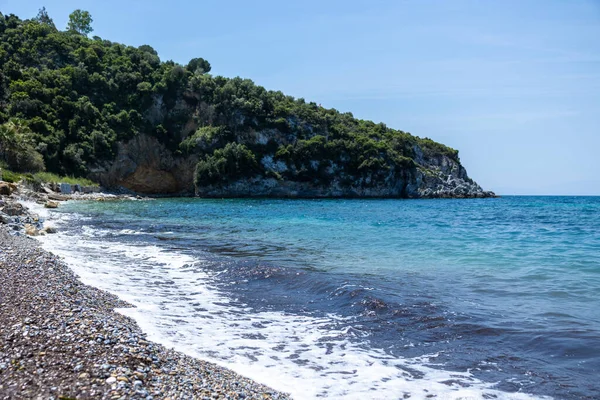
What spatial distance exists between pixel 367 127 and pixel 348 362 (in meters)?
94.0

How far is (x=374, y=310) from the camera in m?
9.29

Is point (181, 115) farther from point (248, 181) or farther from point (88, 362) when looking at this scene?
point (88, 362)

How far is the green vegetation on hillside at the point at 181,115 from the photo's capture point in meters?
71.5

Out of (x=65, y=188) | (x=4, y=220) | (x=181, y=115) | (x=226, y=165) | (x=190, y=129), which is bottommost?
(x=4, y=220)

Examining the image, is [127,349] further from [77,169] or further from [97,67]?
[97,67]

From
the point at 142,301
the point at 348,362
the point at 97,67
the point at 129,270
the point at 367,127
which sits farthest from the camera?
the point at 367,127

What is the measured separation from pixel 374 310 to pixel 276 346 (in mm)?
2902

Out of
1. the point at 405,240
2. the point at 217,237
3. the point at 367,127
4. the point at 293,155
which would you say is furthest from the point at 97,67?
the point at 405,240

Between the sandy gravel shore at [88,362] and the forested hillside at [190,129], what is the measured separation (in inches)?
2715

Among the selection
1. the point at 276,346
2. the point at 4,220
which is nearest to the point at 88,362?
the point at 276,346

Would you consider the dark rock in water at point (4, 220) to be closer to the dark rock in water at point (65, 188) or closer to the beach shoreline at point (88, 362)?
the beach shoreline at point (88, 362)

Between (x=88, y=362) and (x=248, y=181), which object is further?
(x=248, y=181)

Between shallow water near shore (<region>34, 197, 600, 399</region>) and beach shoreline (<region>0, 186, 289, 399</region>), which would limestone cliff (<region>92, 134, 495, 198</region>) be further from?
beach shoreline (<region>0, 186, 289, 399</region>)

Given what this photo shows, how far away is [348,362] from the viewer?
657cm
